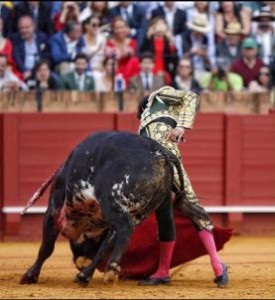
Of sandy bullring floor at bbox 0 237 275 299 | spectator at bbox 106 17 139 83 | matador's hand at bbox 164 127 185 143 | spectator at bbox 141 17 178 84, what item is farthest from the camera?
spectator at bbox 141 17 178 84

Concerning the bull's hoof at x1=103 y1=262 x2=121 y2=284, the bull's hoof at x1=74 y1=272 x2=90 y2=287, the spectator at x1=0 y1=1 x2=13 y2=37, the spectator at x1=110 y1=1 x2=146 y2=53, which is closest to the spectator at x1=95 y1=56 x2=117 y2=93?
the spectator at x1=110 y1=1 x2=146 y2=53

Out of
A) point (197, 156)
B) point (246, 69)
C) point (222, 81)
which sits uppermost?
point (246, 69)

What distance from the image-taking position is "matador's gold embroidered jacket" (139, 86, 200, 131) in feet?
22.5

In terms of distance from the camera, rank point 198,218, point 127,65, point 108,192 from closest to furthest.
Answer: point 108,192 < point 198,218 < point 127,65

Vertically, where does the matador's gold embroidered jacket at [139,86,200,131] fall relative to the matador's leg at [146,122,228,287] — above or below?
above

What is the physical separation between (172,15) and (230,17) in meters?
0.64

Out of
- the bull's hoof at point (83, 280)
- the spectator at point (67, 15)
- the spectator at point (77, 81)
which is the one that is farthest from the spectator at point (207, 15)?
the bull's hoof at point (83, 280)

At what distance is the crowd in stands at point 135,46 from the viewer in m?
11.1

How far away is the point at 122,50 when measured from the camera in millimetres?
11258

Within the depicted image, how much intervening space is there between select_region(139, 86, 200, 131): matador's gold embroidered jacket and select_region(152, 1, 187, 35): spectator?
4626 mm

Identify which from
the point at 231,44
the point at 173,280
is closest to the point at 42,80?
the point at 231,44

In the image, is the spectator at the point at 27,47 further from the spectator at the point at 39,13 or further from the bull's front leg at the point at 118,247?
the bull's front leg at the point at 118,247

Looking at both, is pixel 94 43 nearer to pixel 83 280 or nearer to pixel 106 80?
pixel 106 80

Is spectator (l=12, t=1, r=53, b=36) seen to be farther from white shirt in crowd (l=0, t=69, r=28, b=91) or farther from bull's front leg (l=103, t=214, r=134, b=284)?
bull's front leg (l=103, t=214, r=134, b=284)
